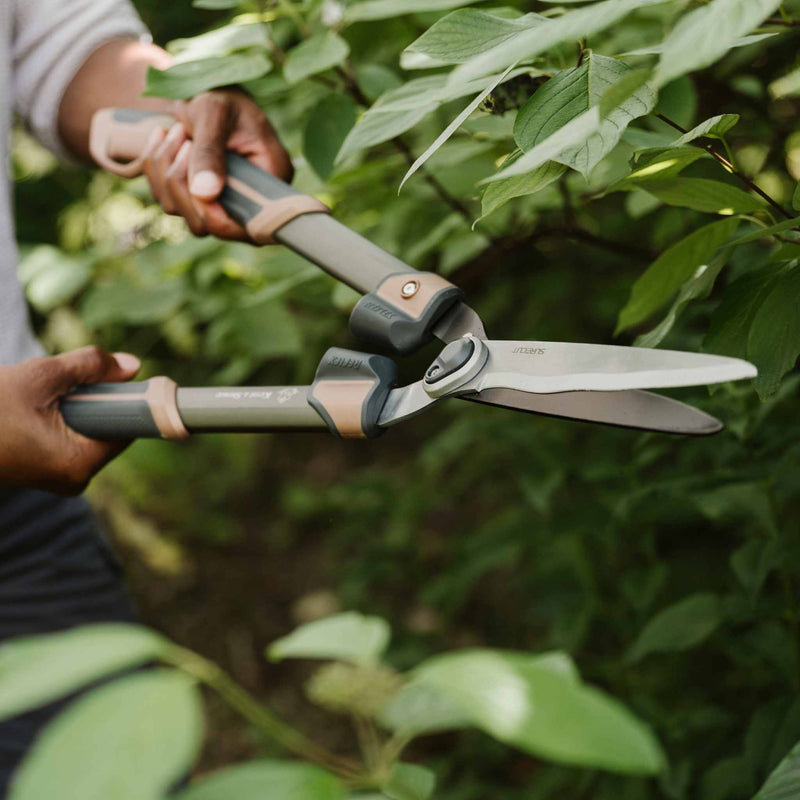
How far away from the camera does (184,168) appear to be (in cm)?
97

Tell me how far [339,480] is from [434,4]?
7.07ft

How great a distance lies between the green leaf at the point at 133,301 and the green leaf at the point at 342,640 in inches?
42.8

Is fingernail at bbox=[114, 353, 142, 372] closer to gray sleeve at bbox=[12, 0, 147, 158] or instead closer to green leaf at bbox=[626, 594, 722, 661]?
gray sleeve at bbox=[12, 0, 147, 158]

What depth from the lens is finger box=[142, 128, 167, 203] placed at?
995 mm

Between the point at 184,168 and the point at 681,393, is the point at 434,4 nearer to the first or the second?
the point at 184,168

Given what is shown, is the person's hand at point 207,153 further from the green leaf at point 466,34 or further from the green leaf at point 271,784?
the green leaf at point 271,784

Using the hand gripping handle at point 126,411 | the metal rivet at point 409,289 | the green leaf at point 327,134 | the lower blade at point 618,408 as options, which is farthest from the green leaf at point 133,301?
the lower blade at point 618,408

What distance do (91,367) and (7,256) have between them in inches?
8.6

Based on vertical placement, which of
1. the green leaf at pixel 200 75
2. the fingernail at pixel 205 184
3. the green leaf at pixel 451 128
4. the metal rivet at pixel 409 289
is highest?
the green leaf at pixel 451 128

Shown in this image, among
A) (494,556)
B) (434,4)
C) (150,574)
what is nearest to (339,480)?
(150,574)

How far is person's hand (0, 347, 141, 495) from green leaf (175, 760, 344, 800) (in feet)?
2.11

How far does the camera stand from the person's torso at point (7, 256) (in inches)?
40.8

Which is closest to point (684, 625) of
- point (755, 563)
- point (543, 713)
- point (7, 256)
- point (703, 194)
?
point (755, 563)

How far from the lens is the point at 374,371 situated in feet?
2.58
